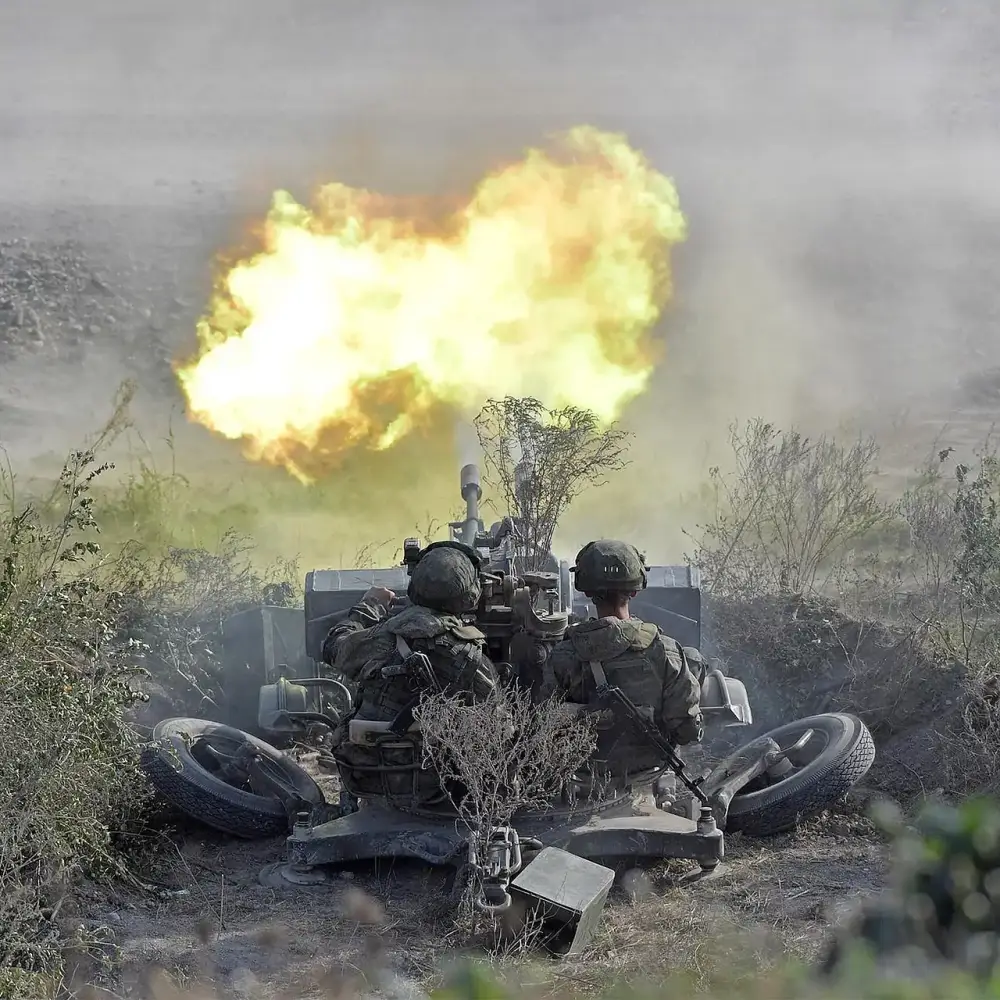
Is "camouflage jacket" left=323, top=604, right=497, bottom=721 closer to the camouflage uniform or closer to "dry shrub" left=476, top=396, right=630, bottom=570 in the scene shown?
the camouflage uniform

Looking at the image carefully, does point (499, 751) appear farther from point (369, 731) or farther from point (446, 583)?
point (446, 583)


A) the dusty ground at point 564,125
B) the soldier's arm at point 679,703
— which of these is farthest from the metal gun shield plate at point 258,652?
the dusty ground at point 564,125

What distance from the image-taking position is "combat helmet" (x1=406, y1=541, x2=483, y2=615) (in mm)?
8188

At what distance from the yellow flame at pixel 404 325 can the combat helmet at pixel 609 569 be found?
717 centimetres

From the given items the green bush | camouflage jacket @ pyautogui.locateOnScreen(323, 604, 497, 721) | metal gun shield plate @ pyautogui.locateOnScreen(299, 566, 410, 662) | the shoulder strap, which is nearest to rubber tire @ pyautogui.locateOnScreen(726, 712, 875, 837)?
the shoulder strap

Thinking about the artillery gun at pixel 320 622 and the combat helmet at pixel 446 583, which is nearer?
the combat helmet at pixel 446 583

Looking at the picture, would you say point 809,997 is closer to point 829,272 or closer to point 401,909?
point 401,909

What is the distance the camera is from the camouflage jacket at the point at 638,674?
816cm

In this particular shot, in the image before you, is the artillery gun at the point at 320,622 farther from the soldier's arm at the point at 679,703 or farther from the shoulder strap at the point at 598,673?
the soldier's arm at the point at 679,703

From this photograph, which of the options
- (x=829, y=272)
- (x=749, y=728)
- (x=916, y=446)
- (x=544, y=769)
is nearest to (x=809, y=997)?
(x=544, y=769)

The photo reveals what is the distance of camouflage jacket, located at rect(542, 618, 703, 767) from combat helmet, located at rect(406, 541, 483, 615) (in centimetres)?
63

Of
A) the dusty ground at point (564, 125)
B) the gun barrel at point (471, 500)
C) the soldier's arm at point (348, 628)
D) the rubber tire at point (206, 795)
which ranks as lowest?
the rubber tire at point (206, 795)

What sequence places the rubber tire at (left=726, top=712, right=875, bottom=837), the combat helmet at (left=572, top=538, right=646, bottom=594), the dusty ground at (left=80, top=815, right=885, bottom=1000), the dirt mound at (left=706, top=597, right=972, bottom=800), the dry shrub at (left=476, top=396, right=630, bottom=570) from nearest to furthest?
1. the dusty ground at (left=80, top=815, right=885, bottom=1000)
2. the combat helmet at (left=572, top=538, right=646, bottom=594)
3. the rubber tire at (left=726, top=712, right=875, bottom=837)
4. the dirt mound at (left=706, top=597, right=972, bottom=800)
5. the dry shrub at (left=476, top=396, right=630, bottom=570)

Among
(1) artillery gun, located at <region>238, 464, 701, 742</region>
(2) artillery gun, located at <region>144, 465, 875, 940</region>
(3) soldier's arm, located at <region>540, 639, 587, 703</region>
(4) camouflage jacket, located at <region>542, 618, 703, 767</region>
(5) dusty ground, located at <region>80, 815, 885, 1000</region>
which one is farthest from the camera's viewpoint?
(1) artillery gun, located at <region>238, 464, 701, 742</region>
